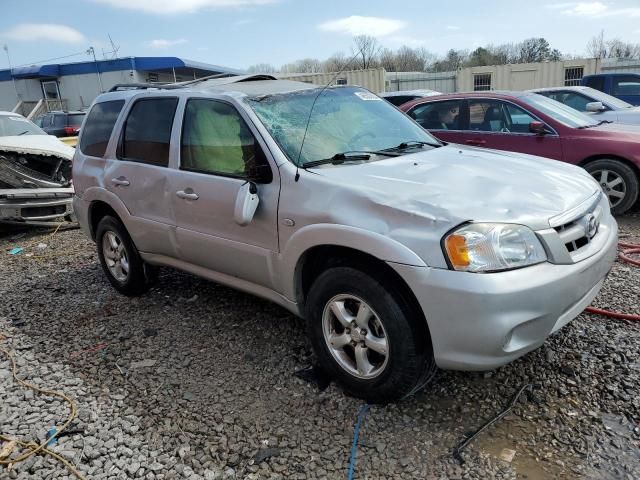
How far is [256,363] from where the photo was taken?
346 centimetres

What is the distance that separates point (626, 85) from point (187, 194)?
45.9 ft

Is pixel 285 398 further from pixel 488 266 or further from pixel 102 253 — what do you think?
pixel 102 253

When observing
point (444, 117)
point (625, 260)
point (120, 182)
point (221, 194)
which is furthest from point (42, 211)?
point (625, 260)

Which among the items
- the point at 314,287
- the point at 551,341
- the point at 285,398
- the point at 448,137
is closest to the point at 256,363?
the point at 285,398

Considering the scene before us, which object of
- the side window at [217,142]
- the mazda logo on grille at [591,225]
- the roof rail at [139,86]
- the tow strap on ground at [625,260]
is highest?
the roof rail at [139,86]

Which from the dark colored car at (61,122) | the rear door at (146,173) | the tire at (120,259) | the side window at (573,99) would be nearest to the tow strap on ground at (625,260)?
the rear door at (146,173)

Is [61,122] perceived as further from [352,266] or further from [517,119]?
[352,266]

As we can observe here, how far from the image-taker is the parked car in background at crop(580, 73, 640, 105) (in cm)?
1350

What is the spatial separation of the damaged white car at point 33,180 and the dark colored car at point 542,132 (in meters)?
5.22

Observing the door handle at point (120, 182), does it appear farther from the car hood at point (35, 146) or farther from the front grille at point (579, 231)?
the car hood at point (35, 146)

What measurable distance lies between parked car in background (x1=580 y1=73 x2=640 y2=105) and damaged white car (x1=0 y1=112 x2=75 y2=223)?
13.2 m

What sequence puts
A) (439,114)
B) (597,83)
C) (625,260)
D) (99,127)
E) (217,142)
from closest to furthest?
1. (217,142)
2. (99,127)
3. (625,260)
4. (439,114)
5. (597,83)

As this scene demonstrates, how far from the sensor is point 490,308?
7.60ft

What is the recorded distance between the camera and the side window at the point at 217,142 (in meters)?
3.28
